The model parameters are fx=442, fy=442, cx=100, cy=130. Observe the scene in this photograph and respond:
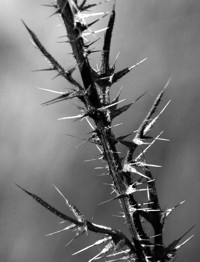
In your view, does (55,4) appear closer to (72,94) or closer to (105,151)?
(72,94)

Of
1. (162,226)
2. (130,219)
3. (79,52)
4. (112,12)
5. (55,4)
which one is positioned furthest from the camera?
(162,226)

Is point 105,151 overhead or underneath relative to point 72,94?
underneath

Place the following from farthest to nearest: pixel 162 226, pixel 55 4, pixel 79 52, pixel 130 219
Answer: pixel 162 226 → pixel 130 219 → pixel 79 52 → pixel 55 4

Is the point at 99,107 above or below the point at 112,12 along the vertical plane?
below

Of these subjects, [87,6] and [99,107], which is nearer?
[87,6]

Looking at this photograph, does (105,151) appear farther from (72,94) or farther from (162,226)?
(162,226)

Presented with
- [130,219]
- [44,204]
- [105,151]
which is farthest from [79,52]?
[130,219]

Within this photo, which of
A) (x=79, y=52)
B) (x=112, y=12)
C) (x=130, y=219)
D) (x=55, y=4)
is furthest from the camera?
(x=130, y=219)

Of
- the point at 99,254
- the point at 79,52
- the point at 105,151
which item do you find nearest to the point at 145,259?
the point at 99,254

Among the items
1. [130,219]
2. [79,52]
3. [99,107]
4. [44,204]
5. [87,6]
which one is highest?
[87,6]
